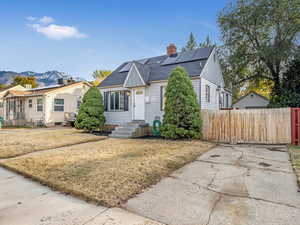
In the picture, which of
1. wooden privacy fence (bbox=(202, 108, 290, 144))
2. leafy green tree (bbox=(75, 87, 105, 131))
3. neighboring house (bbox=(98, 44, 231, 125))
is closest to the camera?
wooden privacy fence (bbox=(202, 108, 290, 144))

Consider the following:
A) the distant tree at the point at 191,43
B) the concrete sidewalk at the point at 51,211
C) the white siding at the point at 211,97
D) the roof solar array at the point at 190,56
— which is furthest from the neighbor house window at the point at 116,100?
the distant tree at the point at 191,43

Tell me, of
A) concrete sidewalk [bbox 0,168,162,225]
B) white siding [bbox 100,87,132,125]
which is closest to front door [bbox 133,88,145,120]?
white siding [bbox 100,87,132,125]

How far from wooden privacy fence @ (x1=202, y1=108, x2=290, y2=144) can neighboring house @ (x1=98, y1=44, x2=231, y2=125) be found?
1.53 metres

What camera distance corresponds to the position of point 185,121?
871cm

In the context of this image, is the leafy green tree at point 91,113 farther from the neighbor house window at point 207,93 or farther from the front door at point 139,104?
A: the neighbor house window at point 207,93

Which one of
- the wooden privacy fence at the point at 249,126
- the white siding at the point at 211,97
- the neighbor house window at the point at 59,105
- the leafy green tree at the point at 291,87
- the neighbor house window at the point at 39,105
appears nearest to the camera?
the wooden privacy fence at the point at 249,126

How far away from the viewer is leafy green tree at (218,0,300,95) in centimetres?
1255

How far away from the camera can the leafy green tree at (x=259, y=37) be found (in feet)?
41.2

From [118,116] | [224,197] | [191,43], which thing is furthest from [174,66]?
[191,43]

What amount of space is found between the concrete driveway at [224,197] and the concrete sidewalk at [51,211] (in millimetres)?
298

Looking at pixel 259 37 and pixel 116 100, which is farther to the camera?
pixel 259 37

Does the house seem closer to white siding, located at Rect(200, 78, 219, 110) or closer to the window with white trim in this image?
white siding, located at Rect(200, 78, 219, 110)

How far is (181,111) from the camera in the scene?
8742 mm

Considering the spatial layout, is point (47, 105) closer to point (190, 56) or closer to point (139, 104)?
point (139, 104)
